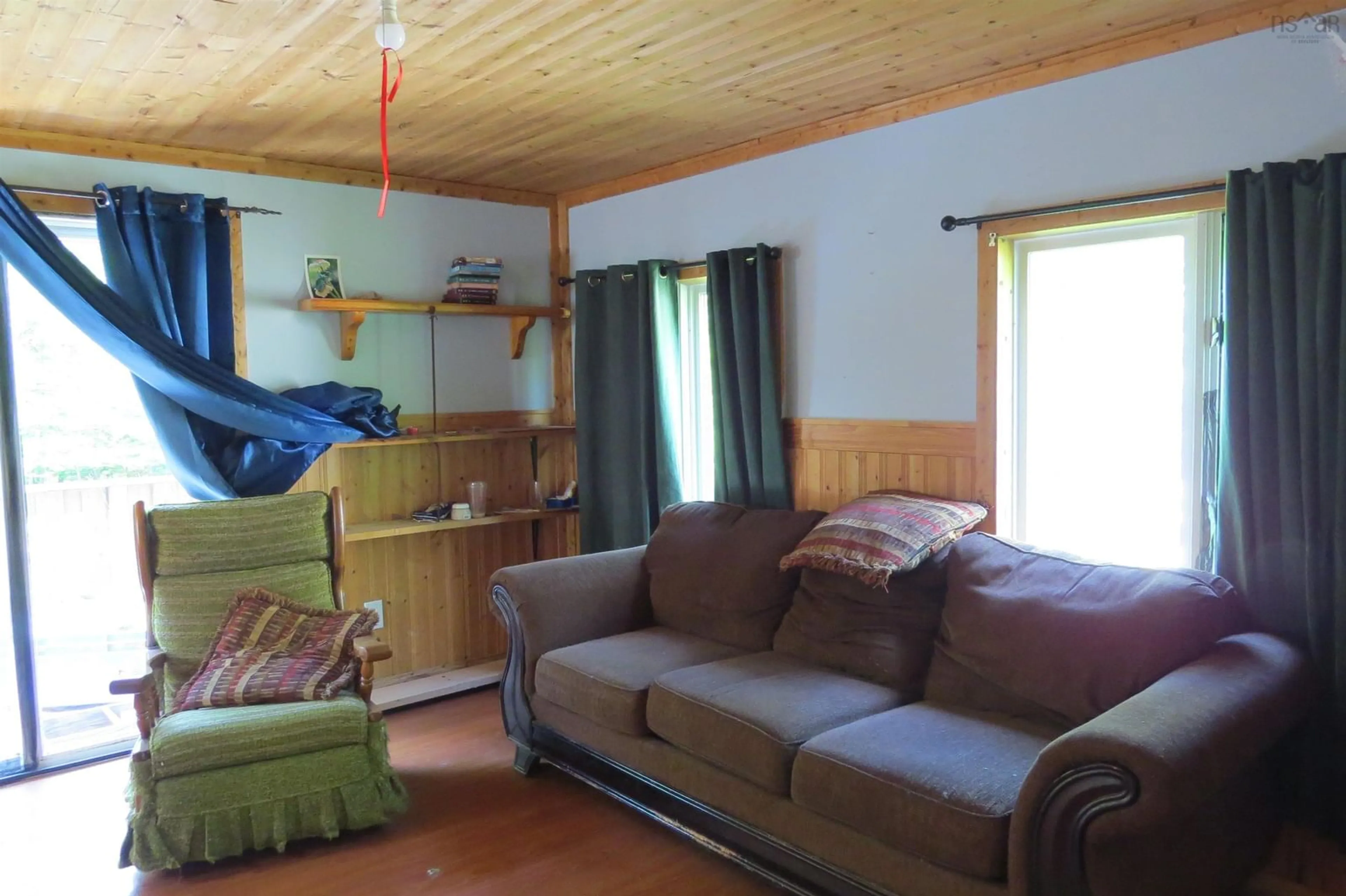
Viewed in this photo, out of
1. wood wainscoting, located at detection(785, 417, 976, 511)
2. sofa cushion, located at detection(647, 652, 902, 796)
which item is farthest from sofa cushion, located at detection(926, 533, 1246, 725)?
wood wainscoting, located at detection(785, 417, 976, 511)

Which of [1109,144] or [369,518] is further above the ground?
[1109,144]

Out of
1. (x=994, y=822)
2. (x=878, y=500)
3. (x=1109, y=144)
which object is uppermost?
(x=1109, y=144)

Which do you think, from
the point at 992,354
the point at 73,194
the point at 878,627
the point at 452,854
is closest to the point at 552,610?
the point at 452,854

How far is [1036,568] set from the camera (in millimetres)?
2736

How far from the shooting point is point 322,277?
13.8ft

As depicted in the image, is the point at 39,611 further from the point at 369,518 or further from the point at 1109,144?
the point at 1109,144

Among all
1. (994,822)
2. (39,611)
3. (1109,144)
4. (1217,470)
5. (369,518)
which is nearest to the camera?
(994,822)

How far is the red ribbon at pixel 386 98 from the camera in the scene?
241cm

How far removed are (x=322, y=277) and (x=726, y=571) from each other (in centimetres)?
218

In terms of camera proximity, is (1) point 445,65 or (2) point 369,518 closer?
(1) point 445,65

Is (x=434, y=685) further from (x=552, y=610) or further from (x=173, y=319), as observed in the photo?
(x=173, y=319)

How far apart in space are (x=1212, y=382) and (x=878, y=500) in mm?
1031

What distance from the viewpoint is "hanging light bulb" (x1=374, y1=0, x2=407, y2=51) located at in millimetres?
2146

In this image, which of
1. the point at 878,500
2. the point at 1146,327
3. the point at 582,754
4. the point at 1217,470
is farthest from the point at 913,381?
the point at 582,754
